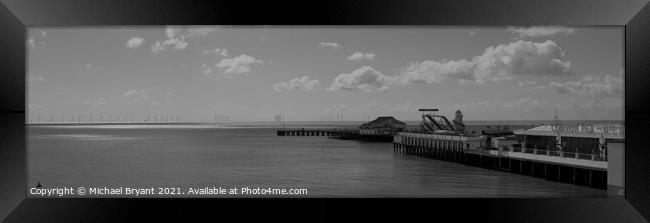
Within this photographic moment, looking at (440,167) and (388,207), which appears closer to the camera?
(388,207)

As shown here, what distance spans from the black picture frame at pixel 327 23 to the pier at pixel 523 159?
30.4 ft

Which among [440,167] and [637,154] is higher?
[637,154]

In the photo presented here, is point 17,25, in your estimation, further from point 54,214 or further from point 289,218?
point 289,218

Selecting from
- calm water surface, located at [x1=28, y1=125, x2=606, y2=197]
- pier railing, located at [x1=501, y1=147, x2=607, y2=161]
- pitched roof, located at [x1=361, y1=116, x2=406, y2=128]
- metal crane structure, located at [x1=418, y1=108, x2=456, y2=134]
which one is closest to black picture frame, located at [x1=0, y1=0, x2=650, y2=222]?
calm water surface, located at [x1=28, y1=125, x2=606, y2=197]

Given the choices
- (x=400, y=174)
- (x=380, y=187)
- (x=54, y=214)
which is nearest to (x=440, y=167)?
(x=400, y=174)

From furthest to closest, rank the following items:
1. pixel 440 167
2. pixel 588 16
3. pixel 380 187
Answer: pixel 440 167 < pixel 380 187 < pixel 588 16

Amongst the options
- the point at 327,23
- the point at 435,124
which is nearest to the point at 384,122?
the point at 435,124

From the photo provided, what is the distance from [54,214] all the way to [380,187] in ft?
39.8

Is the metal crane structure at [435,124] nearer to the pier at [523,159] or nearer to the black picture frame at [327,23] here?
the pier at [523,159]

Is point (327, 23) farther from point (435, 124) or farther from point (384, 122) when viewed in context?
point (384, 122)

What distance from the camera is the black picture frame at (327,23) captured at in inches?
176

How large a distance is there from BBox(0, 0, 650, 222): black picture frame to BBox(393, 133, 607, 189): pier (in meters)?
9.28

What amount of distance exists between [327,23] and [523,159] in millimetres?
13874

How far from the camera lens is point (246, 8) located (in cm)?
457
